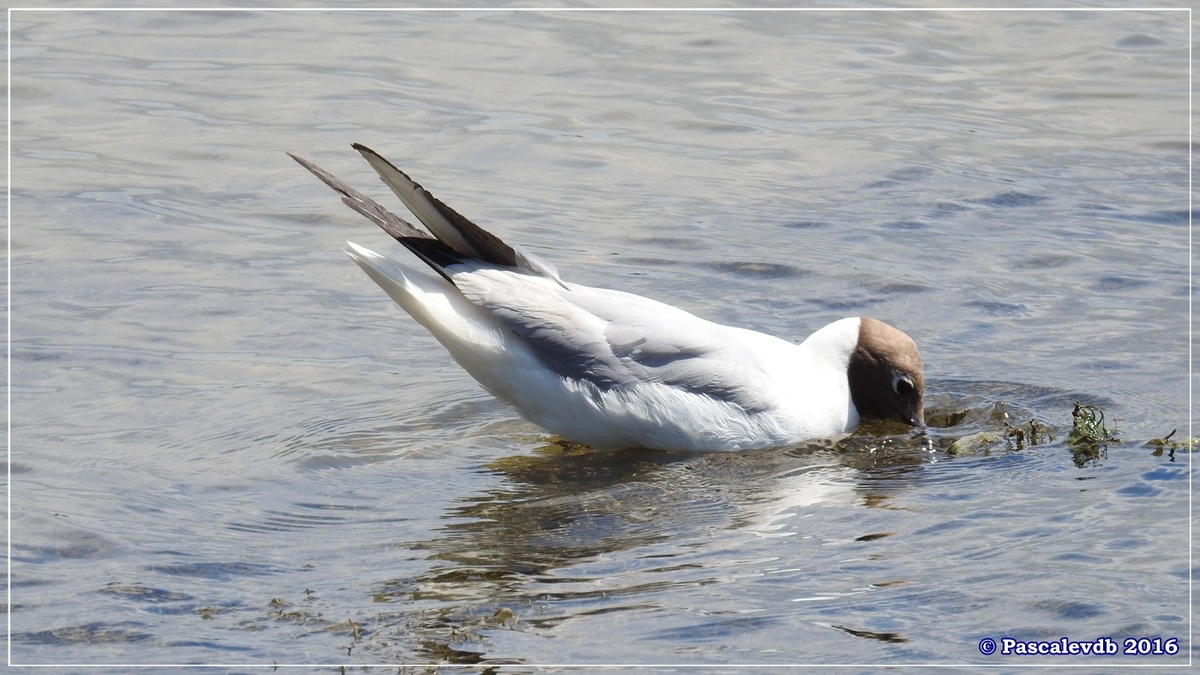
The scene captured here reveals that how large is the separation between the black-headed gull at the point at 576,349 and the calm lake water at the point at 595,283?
22 cm

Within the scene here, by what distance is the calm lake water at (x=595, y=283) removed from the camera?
569 cm

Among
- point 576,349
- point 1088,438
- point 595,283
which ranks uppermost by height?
point 576,349

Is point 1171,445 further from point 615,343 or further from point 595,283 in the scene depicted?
point 595,283

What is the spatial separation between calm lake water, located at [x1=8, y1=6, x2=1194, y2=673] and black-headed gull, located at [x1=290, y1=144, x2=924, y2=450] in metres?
0.22

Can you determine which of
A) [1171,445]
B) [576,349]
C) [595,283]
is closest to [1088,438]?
[1171,445]

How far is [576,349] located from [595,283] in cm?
253

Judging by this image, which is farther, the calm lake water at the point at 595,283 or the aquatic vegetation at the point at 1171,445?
the aquatic vegetation at the point at 1171,445

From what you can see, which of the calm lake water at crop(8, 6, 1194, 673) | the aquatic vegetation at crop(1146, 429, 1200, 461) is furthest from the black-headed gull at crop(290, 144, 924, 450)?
the aquatic vegetation at crop(1146, 429, 1200, 461)

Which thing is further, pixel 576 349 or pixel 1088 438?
pixel 1088 438

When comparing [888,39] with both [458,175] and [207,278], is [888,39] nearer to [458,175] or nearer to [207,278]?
[458,175]

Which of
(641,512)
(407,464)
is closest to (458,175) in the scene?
(407,464)

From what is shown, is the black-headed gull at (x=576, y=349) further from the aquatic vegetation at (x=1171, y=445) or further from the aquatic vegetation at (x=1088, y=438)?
the aquatic vegetation at (x=1171, y=445)

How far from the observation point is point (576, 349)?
7363mm

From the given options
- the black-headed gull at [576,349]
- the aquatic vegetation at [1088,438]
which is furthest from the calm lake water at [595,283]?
the black-headed gull at [576,349]
